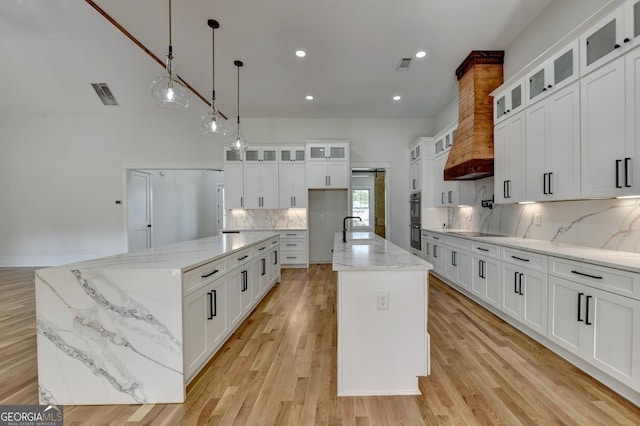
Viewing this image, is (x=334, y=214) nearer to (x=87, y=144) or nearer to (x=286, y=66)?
(x=286, y=66)

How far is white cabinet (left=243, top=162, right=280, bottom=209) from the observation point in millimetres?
6066

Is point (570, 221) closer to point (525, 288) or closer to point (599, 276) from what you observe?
point (525, 288)

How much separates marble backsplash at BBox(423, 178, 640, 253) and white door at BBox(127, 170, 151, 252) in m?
7.42

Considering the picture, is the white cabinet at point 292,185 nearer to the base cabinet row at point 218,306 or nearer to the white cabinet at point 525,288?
the base cabinet row at point 218,306

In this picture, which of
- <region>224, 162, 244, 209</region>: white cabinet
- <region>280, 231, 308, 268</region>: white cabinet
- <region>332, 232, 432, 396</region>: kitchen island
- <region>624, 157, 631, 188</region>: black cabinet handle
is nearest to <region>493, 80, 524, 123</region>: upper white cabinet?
<region>624, 157, 631, 188</region>: black cabinet handle

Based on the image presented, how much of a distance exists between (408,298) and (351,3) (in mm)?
3128

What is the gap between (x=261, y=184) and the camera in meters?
6.08

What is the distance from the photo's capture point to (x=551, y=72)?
2.64 metres

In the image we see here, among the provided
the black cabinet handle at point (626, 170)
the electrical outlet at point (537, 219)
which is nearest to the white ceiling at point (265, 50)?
the black cabinet handle at point (626, 170)

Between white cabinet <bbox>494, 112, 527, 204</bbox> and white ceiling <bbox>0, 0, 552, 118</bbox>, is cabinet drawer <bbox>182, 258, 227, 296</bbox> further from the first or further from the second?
white cabinet <bbox>494, 112, 527, 204</bbox>

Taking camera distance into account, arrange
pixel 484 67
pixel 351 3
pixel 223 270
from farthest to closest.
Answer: pixel 484 67, pixel 351 3, pixel 223 270

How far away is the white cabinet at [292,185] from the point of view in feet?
19.8

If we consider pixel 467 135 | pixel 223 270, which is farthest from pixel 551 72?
pixel 223 270

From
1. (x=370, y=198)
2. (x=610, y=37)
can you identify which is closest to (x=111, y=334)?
(x=610, y=37)
